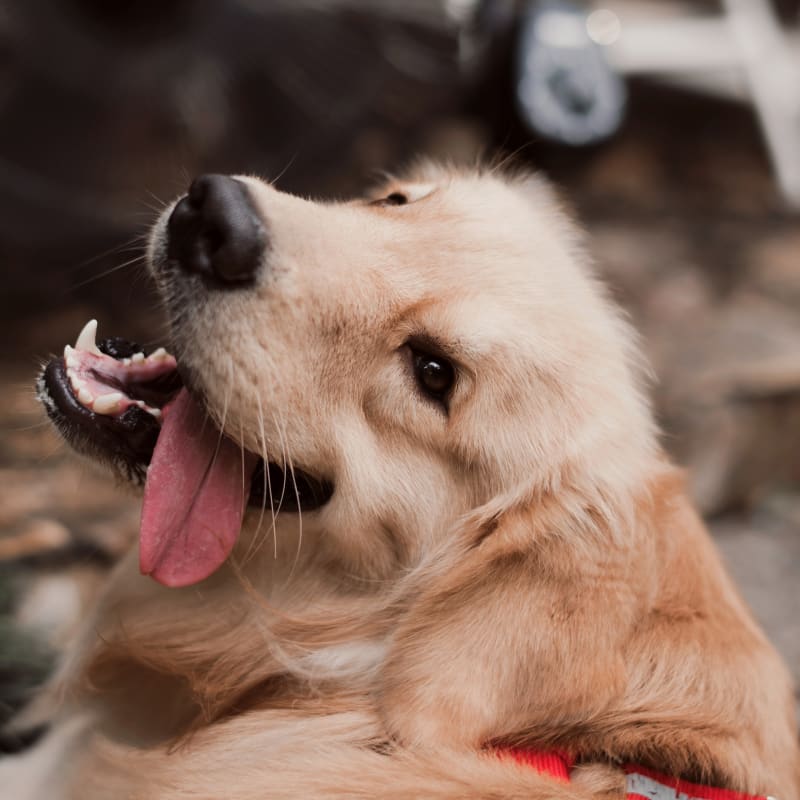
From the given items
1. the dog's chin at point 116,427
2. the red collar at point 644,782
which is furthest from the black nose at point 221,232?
the red collar at point 644,782

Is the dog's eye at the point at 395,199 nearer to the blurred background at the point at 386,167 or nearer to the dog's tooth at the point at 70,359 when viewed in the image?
the blurred background at the point at 386,167

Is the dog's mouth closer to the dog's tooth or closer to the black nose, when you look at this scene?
the dog's tooth

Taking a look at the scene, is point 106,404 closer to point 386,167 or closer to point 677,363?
point 677,363

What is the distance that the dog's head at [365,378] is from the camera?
199 cm

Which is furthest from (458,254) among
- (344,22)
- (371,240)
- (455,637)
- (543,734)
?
(344,22)

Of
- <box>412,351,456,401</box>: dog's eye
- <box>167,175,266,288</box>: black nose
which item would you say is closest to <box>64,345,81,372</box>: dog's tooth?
<box>167,175,266,288</box>: black nose

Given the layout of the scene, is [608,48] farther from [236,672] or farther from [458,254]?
[236,672]

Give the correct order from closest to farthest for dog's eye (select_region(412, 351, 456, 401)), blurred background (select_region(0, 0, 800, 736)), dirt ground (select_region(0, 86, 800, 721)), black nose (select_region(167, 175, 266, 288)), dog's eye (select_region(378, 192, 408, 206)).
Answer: black nose (select_region(167, 175, 266, 288)) → dog's eye (select_region(412, 351, 456, 401)) → dog's eye (select_region(378, 192, 408, 206)) → dirt ground (select_region(0, 86, 800, 721)) → blurred background (select_region(0, 0, 800, 736))

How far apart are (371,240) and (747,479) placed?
273 centimetres

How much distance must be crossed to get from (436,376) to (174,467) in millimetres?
565

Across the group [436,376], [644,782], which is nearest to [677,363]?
[436,376]

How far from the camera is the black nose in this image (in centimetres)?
194

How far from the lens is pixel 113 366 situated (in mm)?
2252

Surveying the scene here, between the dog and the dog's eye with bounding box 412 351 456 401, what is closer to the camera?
the dog
